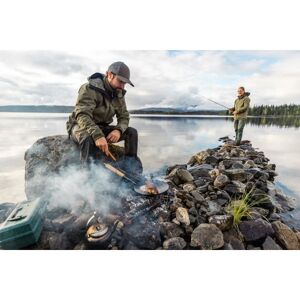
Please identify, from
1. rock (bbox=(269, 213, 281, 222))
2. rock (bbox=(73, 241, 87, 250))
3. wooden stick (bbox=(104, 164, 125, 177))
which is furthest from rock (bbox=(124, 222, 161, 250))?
rock (bbox=(269, 213, 281, 222))

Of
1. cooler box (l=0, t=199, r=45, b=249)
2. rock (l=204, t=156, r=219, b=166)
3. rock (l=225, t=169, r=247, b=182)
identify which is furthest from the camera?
rock (l=204, t=156, r=219, b=166)

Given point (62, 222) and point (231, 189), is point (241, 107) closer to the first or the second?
point (231, 189)

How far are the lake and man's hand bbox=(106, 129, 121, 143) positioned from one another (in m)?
0.25

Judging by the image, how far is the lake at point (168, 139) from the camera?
2.32 metres

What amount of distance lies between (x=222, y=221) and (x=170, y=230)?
52 centimetres

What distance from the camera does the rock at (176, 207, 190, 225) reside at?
212 cm

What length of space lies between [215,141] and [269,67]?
98 centimetres

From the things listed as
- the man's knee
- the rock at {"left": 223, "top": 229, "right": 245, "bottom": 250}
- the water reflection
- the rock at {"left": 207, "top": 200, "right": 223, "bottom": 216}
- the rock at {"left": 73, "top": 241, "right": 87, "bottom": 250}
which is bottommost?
the rock at {"left": 73, "top": 241, "right": 87, "bottom": 250}

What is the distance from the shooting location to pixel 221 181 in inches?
104

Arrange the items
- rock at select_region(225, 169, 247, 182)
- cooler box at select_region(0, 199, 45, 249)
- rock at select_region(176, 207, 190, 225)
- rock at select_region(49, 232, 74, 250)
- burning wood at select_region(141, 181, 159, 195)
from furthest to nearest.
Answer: rock at select_region(225, 169, 247, 182), burning wood at select_region(141, 181, 159, 195), rock at select_region(176, 207, 190, 225), rock at select_region(49, 232, 74, 250), cooler box at select_region(0, 199, 45, 249)

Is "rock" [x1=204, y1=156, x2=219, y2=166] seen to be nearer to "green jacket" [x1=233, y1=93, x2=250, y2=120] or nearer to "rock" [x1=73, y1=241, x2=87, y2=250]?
"green jacket" [x1=233, y1=93, x2=250, y2=120]

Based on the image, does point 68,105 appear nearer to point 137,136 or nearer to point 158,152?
point 137,136

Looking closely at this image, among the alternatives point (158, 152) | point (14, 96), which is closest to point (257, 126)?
point (158, 152)

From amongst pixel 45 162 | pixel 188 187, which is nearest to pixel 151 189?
pixel 188 187
